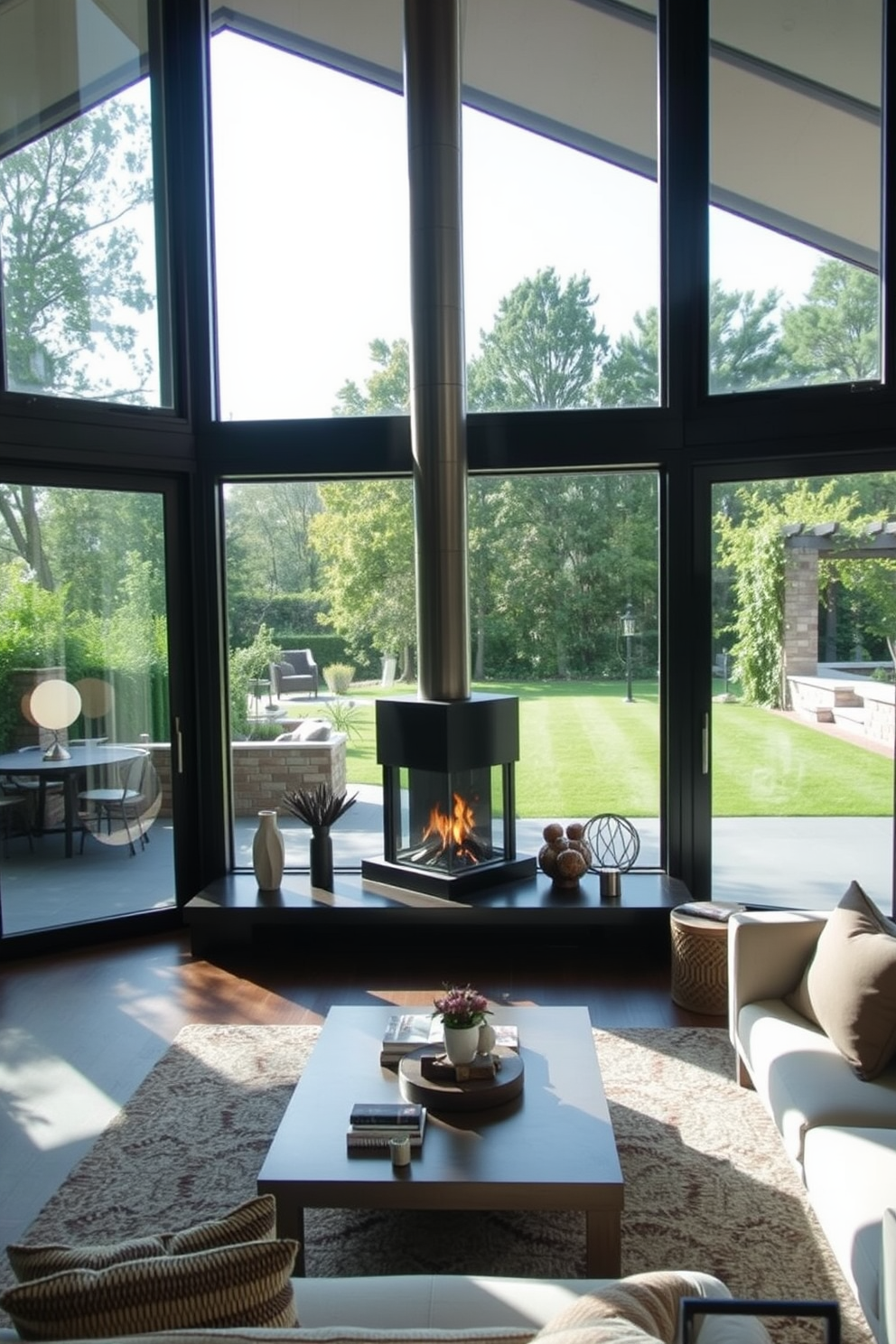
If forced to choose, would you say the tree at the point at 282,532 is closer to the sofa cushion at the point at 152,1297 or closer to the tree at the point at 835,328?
the tree at the point at 835,328

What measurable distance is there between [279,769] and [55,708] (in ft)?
4.04

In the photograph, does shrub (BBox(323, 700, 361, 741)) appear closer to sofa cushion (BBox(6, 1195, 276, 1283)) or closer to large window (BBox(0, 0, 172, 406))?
large window (BBox(0, 0, 172, 406))

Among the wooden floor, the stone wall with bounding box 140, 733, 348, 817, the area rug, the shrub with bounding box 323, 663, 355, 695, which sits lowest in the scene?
the area rug

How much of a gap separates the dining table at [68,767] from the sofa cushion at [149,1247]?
411 centimetres

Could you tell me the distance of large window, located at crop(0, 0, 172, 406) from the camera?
5281mm

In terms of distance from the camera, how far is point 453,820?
5316 mm

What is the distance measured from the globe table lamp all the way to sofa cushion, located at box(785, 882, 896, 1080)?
12.6 feet

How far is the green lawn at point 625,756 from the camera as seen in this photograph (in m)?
5.47

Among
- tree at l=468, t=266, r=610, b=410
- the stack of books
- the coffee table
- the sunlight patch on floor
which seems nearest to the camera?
the coffee table

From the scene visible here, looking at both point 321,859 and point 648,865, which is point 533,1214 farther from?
point 648,865

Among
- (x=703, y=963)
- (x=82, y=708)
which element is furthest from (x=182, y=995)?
(x=703, y=963)

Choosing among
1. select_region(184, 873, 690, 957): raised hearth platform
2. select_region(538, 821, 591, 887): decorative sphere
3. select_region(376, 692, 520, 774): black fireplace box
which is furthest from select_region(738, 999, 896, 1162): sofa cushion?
select_region(376, 692, 520, 774): black fireplace box

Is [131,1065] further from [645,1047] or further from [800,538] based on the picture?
[800,538]

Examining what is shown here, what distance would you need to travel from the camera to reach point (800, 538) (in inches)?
213
